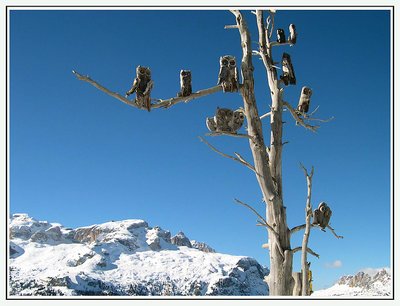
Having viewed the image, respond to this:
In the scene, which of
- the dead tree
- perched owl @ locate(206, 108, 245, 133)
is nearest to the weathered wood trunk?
the dead tree

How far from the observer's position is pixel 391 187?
480cm

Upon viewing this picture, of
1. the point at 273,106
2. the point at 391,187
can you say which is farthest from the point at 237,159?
the point at 391,187

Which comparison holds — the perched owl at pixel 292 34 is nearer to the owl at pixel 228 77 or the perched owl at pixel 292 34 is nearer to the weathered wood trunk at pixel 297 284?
the owl at pixel 228 77

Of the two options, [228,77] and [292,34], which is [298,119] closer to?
[292,34]

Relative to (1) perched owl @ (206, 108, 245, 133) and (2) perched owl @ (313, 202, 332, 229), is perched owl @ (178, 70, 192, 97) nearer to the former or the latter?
(1) perched owl @ (206, 108, 245, 133)

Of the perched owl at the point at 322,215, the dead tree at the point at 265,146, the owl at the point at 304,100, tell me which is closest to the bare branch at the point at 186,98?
the dead tree at the point at 265,146

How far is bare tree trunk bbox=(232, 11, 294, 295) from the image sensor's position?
470 centimetres

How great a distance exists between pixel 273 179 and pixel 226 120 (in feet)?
2.70

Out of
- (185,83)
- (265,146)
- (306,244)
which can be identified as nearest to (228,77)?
(185,83)

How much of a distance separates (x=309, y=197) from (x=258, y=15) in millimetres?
2501

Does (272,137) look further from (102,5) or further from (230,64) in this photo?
(102,5)

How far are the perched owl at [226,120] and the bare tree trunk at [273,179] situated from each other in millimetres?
177

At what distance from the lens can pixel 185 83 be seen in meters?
5.09

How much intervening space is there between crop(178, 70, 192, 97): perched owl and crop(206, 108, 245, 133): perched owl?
410 millimetres
